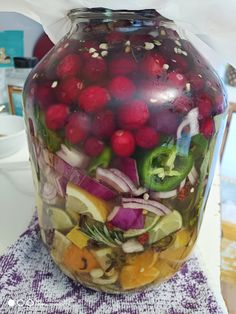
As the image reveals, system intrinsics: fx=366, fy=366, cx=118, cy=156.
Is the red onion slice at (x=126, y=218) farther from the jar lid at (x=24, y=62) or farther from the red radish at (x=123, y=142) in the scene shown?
the jar lid at (x=24, y=62)

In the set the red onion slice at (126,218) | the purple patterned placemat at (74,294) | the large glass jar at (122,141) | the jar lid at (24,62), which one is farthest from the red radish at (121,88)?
the jar lid at (24,62)

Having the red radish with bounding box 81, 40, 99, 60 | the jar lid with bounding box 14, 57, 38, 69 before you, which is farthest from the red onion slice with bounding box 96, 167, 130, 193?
the jar lid with bounding box 14, 57, 38, 69

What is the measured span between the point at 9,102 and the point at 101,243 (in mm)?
591

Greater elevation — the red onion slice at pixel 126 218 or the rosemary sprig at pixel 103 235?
the red onion slice at pixel 126 218

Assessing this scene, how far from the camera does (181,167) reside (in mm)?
332

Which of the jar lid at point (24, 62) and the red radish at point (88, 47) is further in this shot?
the jar lid at point (24, 62)

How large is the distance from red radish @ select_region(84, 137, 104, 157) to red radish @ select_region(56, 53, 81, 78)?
64 millimetres

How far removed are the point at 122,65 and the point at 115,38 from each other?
0.12 ft

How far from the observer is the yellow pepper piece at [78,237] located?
0.36 metres

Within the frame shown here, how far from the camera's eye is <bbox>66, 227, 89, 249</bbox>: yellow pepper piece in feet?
1.17

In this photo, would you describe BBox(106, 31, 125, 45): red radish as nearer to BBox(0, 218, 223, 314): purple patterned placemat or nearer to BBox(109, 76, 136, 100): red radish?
BBox(109, 76, 136, 100): red radish

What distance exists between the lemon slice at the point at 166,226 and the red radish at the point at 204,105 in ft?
0.32

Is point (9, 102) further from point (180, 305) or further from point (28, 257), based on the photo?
point (180, 305)

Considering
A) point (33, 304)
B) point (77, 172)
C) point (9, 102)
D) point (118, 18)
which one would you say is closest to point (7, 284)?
point (33, 304)
